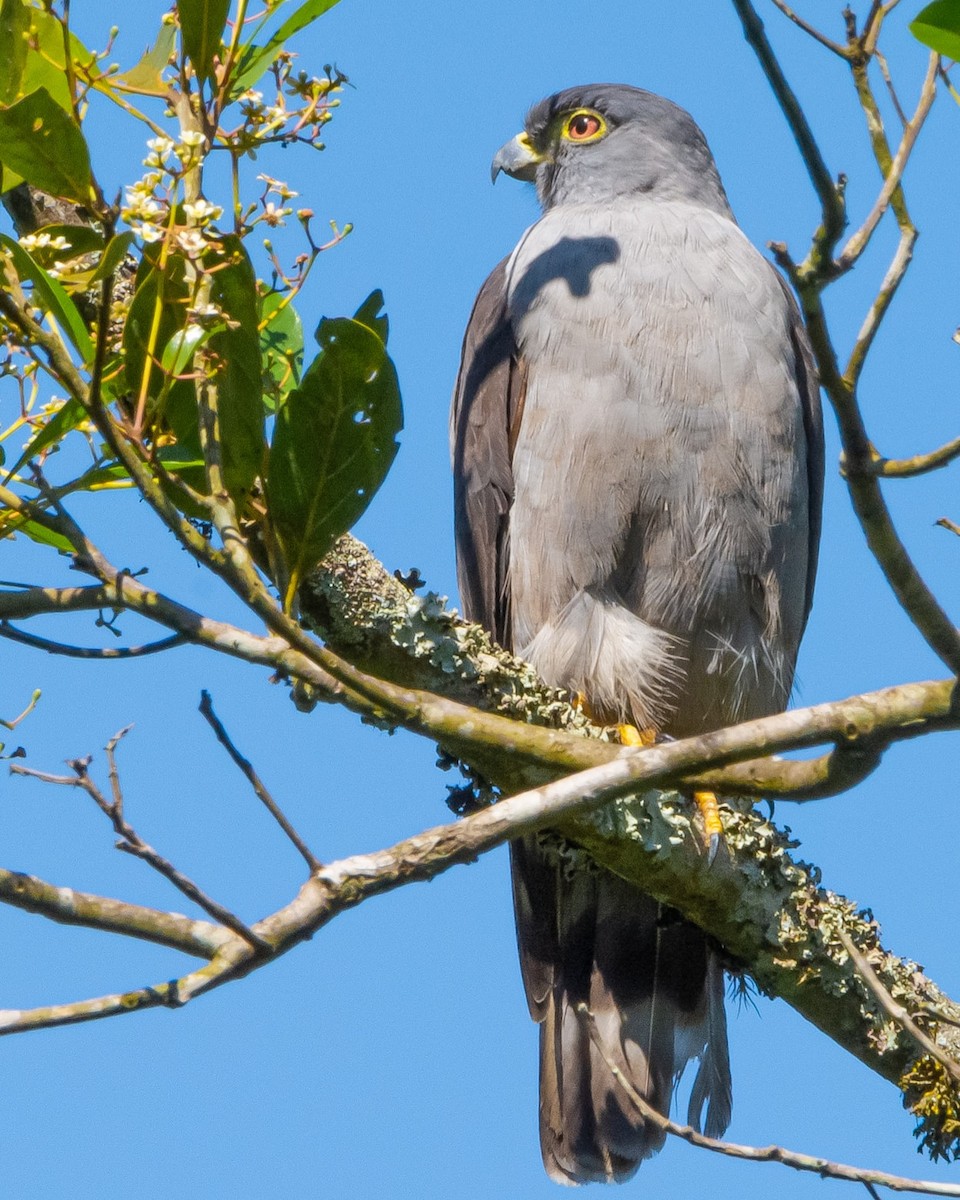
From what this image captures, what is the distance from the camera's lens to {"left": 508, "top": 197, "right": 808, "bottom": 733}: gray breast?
462 cm

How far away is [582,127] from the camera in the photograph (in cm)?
593

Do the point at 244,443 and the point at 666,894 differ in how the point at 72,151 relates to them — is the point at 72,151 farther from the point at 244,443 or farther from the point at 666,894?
the point at 666,894

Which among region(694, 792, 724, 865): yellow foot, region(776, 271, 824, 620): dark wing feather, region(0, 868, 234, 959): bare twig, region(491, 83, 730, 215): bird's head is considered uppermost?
region(491, 83, 730, 215): bird's head

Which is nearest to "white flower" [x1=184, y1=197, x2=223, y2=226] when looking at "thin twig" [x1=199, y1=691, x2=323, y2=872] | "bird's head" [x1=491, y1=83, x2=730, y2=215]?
"thin twig" [x1=199, y1=691, x2=323, y2=872]

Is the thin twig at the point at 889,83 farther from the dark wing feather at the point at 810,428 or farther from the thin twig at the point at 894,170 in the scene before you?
the dark wing feather at the point at 810,428

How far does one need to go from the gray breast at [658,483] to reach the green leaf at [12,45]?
2523 mm

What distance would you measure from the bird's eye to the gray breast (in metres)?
1.09

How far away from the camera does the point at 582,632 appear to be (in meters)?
4.66

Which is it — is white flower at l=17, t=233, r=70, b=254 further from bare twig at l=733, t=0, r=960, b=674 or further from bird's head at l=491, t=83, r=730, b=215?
bird's head at l=491, t=83, r=730, b=215

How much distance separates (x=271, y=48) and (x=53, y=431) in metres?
0.86

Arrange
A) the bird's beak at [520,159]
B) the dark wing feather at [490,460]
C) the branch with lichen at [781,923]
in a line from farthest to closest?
the bird's beak at [520,159]
the dark wing feather at [490,460]
the branch with lichen at [781,923]

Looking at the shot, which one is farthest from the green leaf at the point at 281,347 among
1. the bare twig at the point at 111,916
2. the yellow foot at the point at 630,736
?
the yellow foot at the point at 630,736

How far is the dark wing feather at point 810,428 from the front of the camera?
5191 mm

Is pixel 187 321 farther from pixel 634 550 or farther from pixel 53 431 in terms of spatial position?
pixel 634 550
